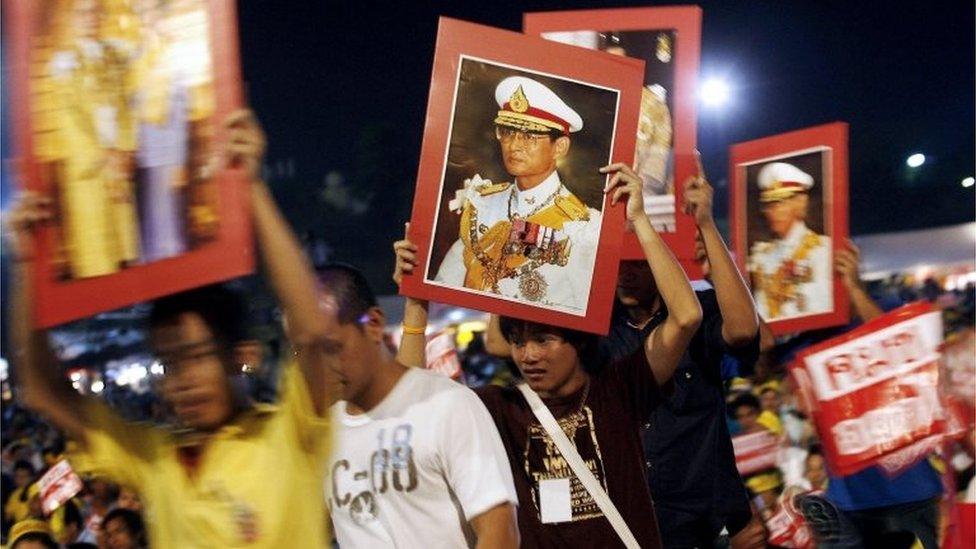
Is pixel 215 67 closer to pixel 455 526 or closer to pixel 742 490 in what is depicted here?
pixel 455 526

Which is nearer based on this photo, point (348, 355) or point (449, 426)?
point (449, 426)

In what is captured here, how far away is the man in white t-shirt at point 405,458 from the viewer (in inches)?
109

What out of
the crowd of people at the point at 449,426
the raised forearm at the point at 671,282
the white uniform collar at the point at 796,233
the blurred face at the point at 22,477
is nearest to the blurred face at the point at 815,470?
the crowd of people at the point at 449,426

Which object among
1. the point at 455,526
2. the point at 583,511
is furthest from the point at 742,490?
the point at 455,526

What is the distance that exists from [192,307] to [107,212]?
292 millimetres

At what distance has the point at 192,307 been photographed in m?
2.61

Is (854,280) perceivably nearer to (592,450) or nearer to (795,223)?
(795,223)

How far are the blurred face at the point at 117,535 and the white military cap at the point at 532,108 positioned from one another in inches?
160

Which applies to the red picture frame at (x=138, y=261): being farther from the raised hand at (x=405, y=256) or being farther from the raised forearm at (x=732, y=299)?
the raised forearm at (x=732, y=299)

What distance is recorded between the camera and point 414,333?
3855 millimetres

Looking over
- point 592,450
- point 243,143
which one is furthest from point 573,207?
point 243,143

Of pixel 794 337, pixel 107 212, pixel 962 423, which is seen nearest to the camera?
pixel 107 212

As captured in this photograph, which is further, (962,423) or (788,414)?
(788,414)

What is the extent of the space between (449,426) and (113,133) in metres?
1.06
